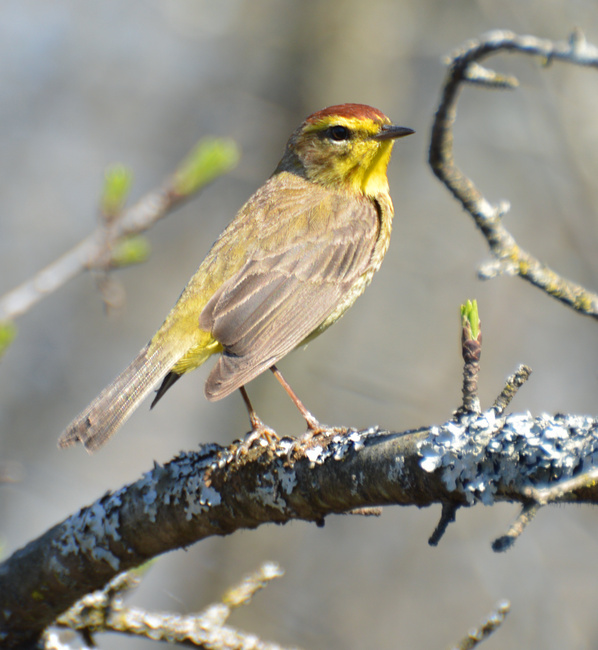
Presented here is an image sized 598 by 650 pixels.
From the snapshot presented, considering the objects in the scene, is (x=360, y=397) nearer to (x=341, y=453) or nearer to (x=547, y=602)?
(x=547, y=602)

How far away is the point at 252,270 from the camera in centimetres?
439

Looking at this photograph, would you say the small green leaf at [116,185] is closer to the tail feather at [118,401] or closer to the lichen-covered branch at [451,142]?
the tail feather at [118,401]

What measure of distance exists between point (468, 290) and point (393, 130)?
450cm

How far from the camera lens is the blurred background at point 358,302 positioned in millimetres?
7836

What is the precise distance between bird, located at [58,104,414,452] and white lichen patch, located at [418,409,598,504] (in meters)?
1.28

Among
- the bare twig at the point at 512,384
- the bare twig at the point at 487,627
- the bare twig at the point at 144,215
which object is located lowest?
the bare twig at the point at 487,627

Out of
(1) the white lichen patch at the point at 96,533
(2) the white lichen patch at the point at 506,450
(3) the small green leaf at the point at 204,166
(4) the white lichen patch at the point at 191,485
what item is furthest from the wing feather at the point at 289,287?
(2) the white lichen patch at the point at 506,450

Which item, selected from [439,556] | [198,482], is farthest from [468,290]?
[198,482]

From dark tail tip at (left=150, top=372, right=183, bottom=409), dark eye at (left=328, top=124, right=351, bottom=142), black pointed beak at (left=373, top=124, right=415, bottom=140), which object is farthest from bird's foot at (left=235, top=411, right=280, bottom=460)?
dark eye at (left=328, top=124, right=351, bottom=142)

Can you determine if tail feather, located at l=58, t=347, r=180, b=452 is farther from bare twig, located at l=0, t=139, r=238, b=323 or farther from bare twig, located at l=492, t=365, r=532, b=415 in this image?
bare twig, located at l=492, t=365, r=532, b=415

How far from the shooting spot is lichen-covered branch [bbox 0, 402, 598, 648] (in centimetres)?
201

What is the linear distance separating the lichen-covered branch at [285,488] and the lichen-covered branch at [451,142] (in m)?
0.68

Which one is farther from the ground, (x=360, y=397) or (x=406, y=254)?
(x=406, y=254)

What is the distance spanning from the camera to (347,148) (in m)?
4.93
